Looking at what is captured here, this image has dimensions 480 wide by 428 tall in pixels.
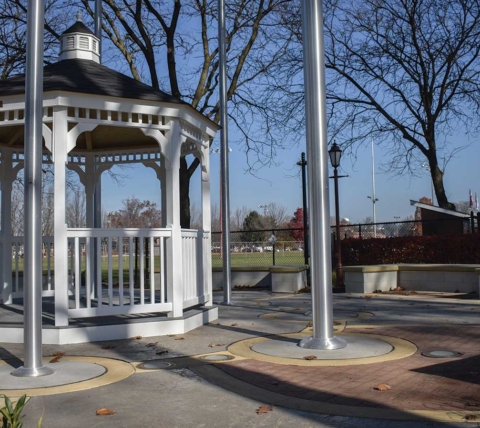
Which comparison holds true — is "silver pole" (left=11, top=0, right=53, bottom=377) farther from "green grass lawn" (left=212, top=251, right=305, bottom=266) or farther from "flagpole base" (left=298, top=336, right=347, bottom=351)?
"green grass lawn" (left=212, top=251, right=305, bottom=266)

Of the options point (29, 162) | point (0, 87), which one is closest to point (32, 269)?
point (29, 162)

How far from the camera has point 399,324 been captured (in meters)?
8.95

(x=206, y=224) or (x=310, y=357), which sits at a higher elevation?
(x=206, y=224)

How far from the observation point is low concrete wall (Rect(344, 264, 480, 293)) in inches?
535

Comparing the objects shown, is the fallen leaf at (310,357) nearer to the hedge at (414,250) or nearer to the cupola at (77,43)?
the cupola at (77,43)

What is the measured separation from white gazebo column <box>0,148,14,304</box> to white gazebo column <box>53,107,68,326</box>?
9.70 ft

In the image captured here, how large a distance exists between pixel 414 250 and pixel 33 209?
13.7 m

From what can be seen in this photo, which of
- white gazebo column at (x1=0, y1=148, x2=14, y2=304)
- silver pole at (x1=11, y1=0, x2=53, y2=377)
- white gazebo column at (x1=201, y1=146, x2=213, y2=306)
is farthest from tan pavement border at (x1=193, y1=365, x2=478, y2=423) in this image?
white gazebo column at (x1=0, y1=148, x2=14, y2=304)

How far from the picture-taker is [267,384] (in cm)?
538

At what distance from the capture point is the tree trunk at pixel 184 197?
16484 mm

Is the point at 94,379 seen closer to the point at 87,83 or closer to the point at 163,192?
the point at 87,83

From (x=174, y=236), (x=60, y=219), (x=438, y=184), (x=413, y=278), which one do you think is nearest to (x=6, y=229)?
(x=60, y=219)

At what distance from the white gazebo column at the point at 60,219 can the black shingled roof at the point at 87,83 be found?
0.40 metres

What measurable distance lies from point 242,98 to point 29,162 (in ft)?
49.6
